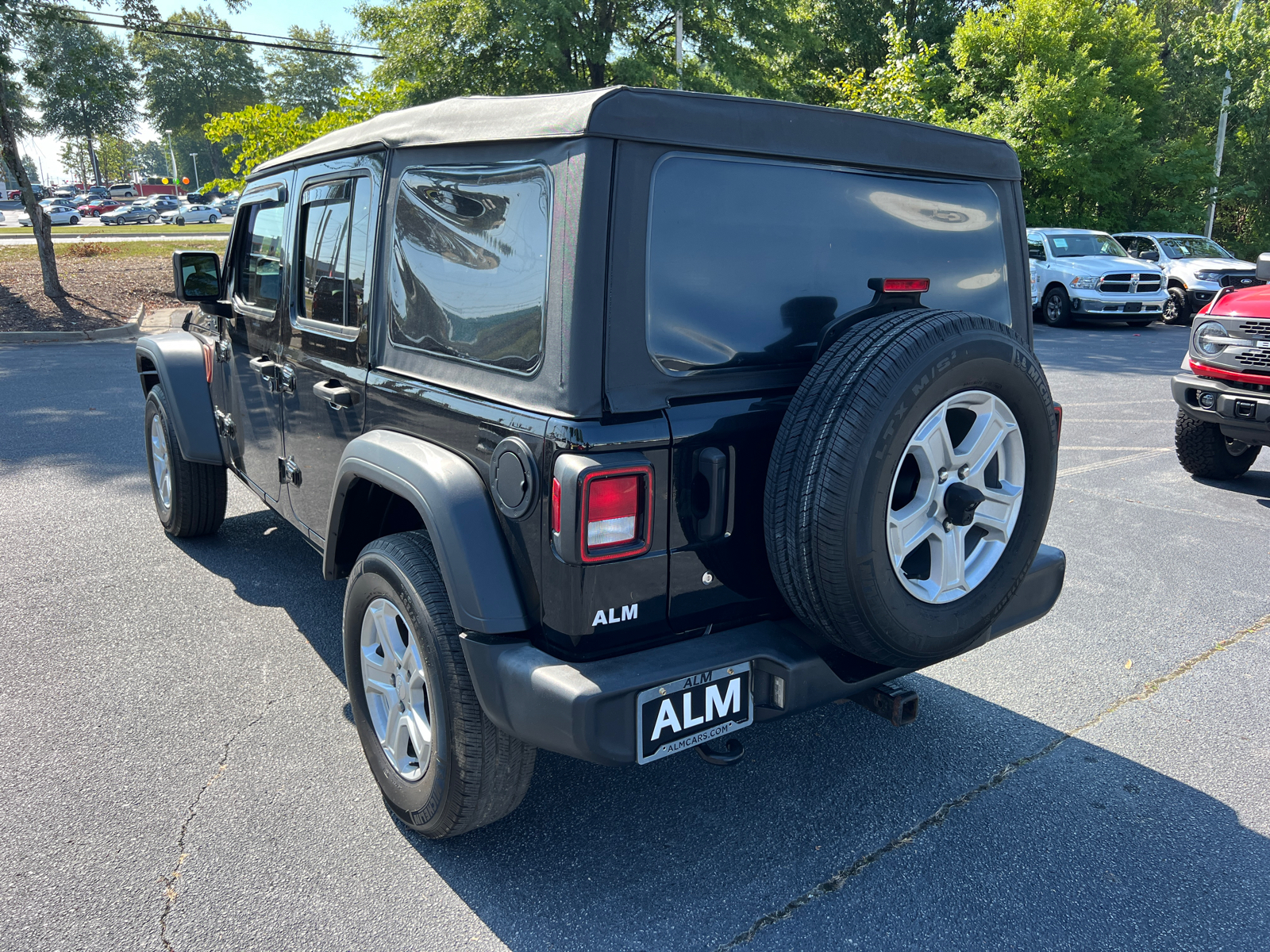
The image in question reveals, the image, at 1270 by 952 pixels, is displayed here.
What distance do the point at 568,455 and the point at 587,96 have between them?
839 millimetres

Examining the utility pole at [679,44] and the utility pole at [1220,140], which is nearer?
the utility pole at [679,44]

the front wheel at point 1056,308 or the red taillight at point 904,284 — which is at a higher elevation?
the red taillight at point 904,284

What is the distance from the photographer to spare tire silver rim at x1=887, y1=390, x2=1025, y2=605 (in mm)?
2305

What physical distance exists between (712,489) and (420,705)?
1042mm

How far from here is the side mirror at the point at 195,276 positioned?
4191 mm

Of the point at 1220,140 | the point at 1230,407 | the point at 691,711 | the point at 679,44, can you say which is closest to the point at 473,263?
the point at 691,711

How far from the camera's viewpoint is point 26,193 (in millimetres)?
13898

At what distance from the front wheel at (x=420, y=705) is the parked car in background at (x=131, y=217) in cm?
5955

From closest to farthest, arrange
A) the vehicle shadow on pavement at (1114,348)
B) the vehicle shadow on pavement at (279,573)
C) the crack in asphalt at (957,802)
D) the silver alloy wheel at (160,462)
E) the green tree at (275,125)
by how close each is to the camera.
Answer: the crack in asphalt at (957,802) → the vehicle shadow on pavement at (279,573) → the silver alloy wheel at (160,462) → the vehicle shadow on pavement at (1114,348) → the green tree at (275,125)

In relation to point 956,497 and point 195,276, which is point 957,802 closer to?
point 956,497

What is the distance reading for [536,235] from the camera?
222 cm

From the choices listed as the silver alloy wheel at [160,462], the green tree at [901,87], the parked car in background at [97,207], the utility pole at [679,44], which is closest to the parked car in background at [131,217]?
the parked car in background at [97,207]

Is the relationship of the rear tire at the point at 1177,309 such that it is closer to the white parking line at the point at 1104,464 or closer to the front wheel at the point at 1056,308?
the front wheel at the point at 1056,308

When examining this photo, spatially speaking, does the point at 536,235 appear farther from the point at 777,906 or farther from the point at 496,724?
the point at 777,906
